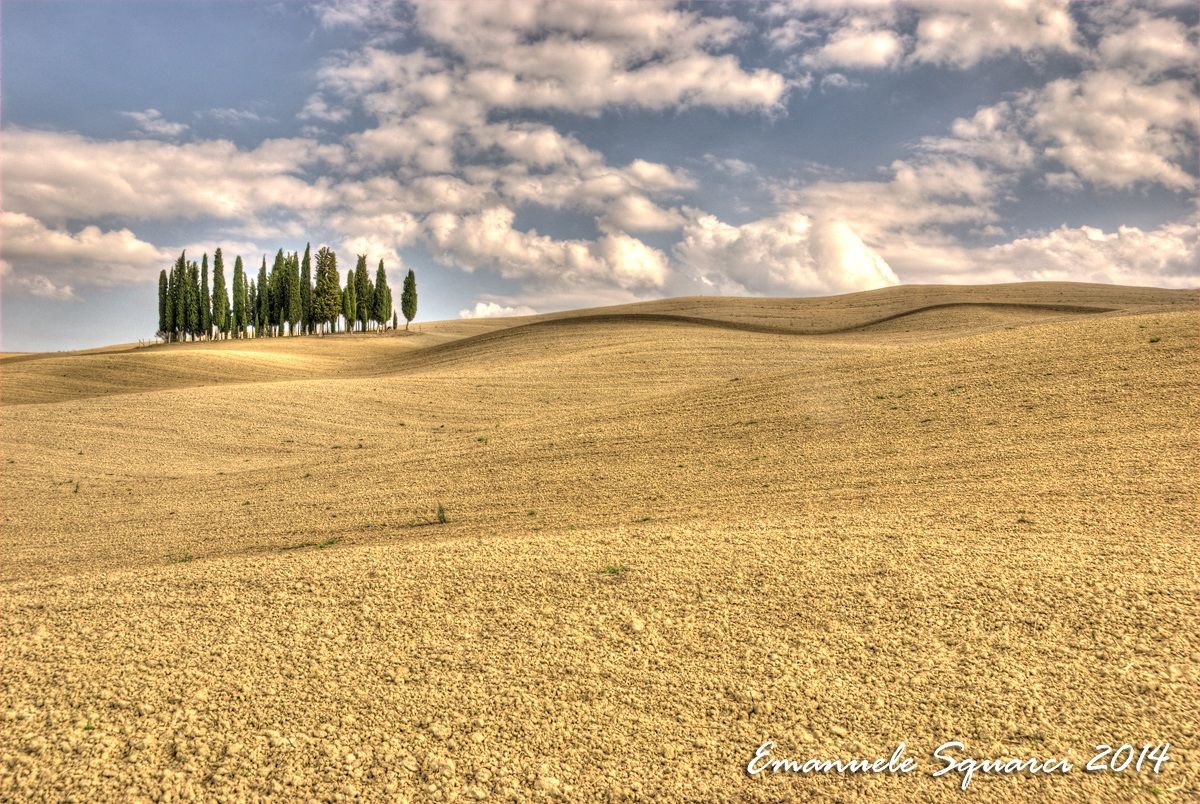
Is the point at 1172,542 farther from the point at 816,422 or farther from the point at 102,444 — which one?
the point at 102,444

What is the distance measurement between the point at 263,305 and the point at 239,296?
9.10ft

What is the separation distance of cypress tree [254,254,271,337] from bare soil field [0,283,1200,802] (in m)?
63.6

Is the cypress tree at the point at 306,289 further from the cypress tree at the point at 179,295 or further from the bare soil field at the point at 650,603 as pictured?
the bare soil field at the point at 650,603

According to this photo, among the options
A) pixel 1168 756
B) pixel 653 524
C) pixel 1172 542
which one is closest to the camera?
pixel 1168 756

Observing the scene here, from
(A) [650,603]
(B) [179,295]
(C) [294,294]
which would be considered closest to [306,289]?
(C) [294,294]

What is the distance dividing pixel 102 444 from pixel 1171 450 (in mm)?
24854

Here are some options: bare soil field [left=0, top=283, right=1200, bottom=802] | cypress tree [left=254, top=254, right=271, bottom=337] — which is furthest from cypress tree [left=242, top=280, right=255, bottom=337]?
bare soil field [left=0, top=283, right=1200, bottom=802]

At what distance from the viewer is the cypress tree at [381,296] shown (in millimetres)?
Result: 84688

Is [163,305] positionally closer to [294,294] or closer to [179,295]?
[179,295]

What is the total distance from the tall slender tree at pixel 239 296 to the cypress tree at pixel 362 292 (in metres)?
11.3

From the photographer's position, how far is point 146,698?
597 cm

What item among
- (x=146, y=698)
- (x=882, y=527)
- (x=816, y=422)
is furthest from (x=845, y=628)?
(x=816, y=422)

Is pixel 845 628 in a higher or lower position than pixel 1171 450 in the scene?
lower

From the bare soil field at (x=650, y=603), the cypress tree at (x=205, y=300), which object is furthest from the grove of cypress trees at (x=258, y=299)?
the bare soil field at (x=650, y=603)
